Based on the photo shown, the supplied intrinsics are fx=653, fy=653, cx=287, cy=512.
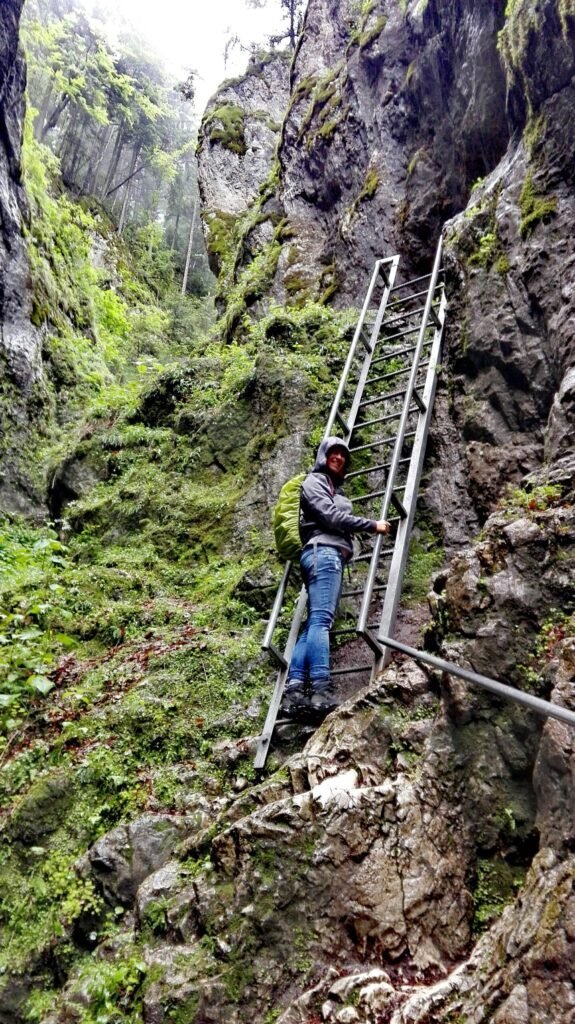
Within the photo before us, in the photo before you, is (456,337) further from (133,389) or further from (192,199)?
(192,199)

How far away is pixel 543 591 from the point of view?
11.7 ft

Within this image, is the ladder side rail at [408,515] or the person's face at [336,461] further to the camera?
the person's face at [336,461]

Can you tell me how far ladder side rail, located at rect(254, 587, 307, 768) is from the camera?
4.60m

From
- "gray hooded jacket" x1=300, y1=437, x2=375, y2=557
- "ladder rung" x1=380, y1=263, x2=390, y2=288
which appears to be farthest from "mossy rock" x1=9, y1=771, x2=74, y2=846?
"ladder rung" x1=380, y1=263, x2=390, y2=288

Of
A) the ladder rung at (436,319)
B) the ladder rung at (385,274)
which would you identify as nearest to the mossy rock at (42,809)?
the ladder rung at (436,319)

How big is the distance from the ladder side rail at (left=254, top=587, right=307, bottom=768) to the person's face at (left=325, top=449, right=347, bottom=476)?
1.07 m

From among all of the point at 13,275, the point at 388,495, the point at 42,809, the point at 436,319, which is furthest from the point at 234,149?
the point at 42,809

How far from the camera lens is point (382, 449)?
7.49 metres

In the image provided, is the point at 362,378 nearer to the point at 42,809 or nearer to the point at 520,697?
the point at 42,809

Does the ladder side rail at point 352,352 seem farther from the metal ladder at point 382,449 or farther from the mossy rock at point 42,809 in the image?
the mossy rock at point 42,809

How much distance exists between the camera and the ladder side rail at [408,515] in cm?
493

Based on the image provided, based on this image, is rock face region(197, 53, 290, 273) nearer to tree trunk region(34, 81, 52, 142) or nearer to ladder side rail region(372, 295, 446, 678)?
ladder side rail region(372, 295, 446, 678)

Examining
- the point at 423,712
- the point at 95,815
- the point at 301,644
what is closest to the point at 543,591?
the point at 423,712

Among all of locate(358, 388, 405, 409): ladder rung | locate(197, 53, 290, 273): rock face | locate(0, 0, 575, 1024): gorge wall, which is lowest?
locate(0, 0, 575, 1024): gorge wall
